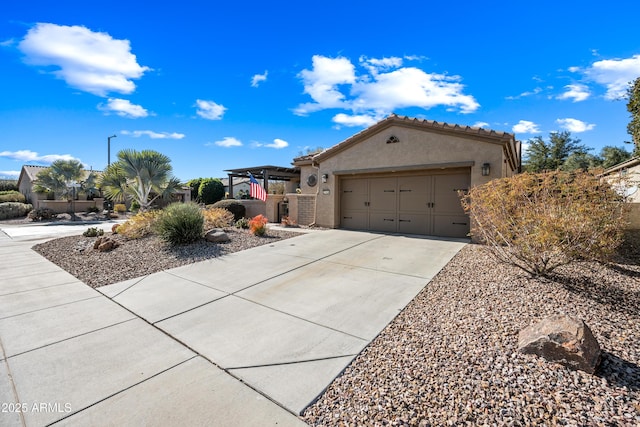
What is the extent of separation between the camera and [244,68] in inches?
493

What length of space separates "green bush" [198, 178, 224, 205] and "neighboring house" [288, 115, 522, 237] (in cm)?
1522

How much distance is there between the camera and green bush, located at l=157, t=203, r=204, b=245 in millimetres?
7980

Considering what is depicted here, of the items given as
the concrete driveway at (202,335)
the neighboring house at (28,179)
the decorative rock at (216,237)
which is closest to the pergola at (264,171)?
the decorative rock at (216,237)

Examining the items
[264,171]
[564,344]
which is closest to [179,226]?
[564,344]

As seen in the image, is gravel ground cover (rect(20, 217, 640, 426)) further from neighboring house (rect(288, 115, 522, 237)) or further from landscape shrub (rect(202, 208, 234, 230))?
landscape shrub (rect(202, 208, 234, 230))

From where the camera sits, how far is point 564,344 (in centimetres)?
249

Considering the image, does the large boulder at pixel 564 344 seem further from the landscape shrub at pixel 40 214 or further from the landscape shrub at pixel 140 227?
the landscape shrub at pixel 40 214

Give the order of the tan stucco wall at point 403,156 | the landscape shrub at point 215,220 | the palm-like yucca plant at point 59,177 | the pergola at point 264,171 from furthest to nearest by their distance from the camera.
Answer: the palm-like yucca plant at point 59,177 < the pergola at point 264,171 < the landscape shrub at point 215,220 < the tan stucco wall at point 403,156

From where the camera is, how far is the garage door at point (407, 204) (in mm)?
9820

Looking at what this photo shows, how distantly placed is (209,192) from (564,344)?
26261 millimetres

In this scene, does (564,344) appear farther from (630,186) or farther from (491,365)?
(630,186)

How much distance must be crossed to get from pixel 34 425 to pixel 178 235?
635 cm

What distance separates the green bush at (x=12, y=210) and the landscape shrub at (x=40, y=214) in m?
1.82

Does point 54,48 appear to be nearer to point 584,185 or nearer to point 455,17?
point 455,17
